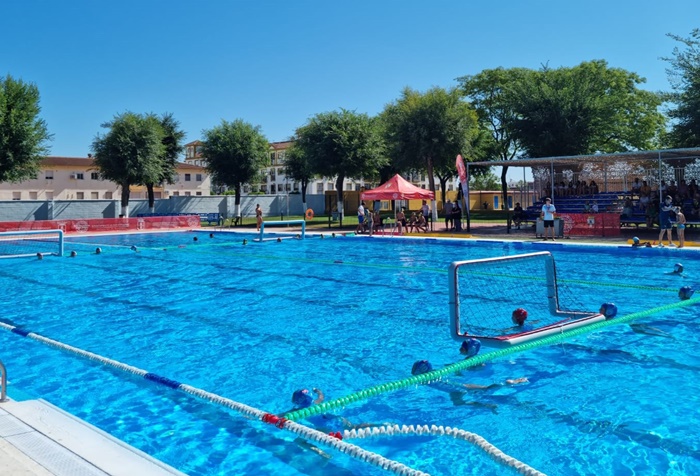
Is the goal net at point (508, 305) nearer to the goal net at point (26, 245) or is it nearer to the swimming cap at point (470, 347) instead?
the swimming cap at point (470, 347)

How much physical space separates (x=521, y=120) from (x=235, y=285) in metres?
29.8

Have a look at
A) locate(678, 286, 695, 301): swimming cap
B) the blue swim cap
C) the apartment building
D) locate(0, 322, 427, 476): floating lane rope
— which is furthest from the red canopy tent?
the apartment building

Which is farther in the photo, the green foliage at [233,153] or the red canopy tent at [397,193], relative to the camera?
the green foliage at [233,153]

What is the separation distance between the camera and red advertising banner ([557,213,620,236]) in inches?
993

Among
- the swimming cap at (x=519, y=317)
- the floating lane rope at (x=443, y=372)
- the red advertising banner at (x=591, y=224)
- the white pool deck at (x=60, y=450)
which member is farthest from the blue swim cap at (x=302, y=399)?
the red advertising banner at (x=591, y=224)

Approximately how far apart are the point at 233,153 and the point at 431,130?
57.2 ft

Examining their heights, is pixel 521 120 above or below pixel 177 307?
above

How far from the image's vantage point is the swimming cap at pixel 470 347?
7598 millimetres

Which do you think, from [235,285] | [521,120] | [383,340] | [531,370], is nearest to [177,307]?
[235,285]

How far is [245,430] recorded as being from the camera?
566cm

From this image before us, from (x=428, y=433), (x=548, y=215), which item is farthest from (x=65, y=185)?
(x=428, y=433)

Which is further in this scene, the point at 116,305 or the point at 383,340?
the point at 116,305

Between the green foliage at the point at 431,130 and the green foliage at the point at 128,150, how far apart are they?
17.7 m

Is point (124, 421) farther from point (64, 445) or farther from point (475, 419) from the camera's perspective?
point (475, 419)
